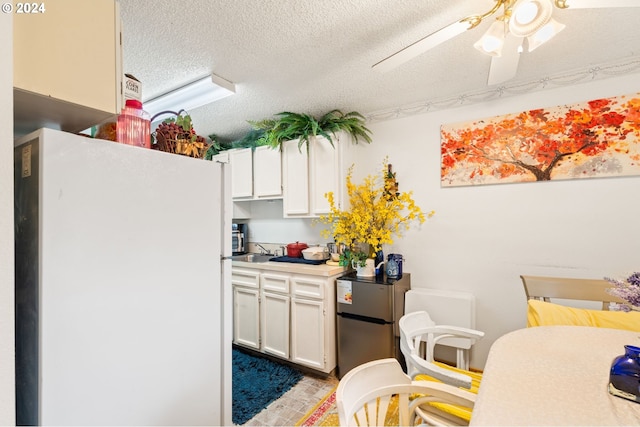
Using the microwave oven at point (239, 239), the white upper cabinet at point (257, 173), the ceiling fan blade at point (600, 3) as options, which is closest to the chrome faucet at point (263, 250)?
the microwave oven at point (239, 239)

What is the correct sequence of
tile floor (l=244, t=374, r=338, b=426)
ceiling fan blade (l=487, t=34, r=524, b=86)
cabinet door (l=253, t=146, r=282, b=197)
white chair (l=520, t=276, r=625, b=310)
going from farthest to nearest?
cabinet door (l=253, t=146, r=282, b=197) → tile floor (l=244, t=374, r=338, b=426) → white chair (l=520, t=276, r=625, b=310) → ceiling fan blade (l=487, t=34, r=524, b=86)

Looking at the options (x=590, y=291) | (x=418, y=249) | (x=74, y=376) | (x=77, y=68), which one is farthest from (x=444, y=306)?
(x=77, y=68)

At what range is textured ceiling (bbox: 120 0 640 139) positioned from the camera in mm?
1462

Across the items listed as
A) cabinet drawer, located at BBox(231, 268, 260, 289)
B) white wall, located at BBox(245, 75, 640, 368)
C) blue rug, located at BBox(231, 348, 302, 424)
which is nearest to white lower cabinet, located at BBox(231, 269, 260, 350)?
cabinet drawer, located at BBox(231, 268, 260, 289)

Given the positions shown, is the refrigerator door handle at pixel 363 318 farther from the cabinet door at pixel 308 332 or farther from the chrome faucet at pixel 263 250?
the chrome faucet at pixel 263 250

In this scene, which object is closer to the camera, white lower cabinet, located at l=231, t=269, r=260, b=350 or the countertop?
the countertop

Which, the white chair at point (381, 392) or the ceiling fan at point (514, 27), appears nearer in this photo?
the white chair at point (381, 392)

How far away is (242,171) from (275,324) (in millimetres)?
1729

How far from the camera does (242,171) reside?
11.1 ft

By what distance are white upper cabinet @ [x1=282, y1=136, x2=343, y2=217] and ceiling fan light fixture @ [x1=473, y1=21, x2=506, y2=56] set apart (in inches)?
61.1

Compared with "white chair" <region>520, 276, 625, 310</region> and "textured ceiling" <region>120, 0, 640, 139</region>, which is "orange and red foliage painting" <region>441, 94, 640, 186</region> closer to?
"textured ceiling" <region>120, 0, 640, 139</region>

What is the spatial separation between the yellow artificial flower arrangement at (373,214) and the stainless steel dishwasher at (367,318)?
10.3 inches

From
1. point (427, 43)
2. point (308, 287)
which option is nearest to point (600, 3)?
point (427, 43)

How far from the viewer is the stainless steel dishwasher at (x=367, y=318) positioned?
2.25m
